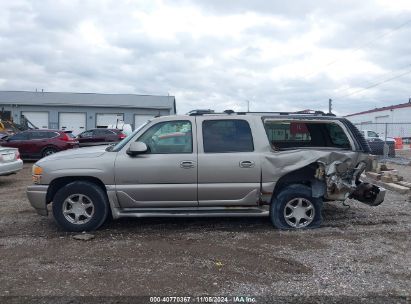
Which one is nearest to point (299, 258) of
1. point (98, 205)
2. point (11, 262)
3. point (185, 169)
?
point (185, 169)

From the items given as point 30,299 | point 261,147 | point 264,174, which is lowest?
point 30,299

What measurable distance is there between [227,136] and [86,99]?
4183 centimetres

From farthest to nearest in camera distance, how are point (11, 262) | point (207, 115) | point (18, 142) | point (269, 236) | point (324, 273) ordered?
1. point (18, 142)
2. point (207, 115)
3. point (269, 236)
4. point (11, 262)
5. point (324, 273)

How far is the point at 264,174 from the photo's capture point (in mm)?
6465

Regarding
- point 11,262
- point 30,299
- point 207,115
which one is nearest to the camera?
point 30,299

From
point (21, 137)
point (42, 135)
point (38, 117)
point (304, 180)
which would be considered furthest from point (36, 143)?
point (38, 117)

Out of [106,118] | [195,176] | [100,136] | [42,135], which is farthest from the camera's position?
[106,118]

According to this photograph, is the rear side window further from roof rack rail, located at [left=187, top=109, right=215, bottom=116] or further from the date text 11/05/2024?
the date text 11/05/2024

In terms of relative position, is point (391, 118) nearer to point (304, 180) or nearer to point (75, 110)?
point (75, 110)

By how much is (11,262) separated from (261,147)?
3717 mm

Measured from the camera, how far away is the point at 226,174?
6.42m

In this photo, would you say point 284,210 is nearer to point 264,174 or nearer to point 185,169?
point 264,174

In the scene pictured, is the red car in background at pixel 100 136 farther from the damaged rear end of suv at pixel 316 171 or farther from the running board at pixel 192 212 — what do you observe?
the damaged rear end of suv at pixel 316 171

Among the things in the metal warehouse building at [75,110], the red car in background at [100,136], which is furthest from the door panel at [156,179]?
the metal warehouse building at [75,110]
